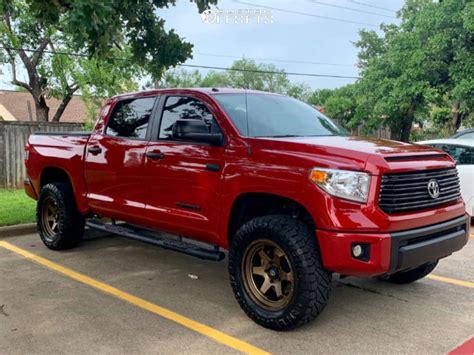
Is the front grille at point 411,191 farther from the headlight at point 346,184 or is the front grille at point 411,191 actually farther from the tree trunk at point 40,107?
the tree trunk at point 40,107

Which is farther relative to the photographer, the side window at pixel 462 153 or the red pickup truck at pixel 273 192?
the side window at pixel 462 153

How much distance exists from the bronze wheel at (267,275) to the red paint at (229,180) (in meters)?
0.38

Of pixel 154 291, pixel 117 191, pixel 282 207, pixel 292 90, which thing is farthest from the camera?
pixel 292 90

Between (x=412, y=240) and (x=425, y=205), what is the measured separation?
0.35 metres

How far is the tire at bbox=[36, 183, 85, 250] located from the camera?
6237mm

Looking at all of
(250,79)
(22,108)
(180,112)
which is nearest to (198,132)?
(180,112)

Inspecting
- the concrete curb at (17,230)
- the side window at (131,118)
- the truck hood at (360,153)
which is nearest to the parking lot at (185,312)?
the truck hood at (360,153)

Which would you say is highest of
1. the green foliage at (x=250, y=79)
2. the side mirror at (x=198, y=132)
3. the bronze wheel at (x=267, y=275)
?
the green foliage at (x=250, y=79)

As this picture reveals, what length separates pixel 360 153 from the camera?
3664 millimetres

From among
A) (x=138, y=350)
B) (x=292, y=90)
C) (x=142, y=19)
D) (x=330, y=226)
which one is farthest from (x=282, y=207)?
(x=292, y=90)

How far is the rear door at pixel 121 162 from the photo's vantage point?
517 cm

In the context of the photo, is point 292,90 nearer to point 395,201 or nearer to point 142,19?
point 142,19

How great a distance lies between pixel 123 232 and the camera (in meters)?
5.52

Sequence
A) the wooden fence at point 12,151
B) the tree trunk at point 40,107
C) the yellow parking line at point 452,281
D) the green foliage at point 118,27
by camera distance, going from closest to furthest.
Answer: the yellow parking line at point 452,281
the green foliage at point 118,27
the wooden fence at point 12,151
the tree trunk at point 40,107
